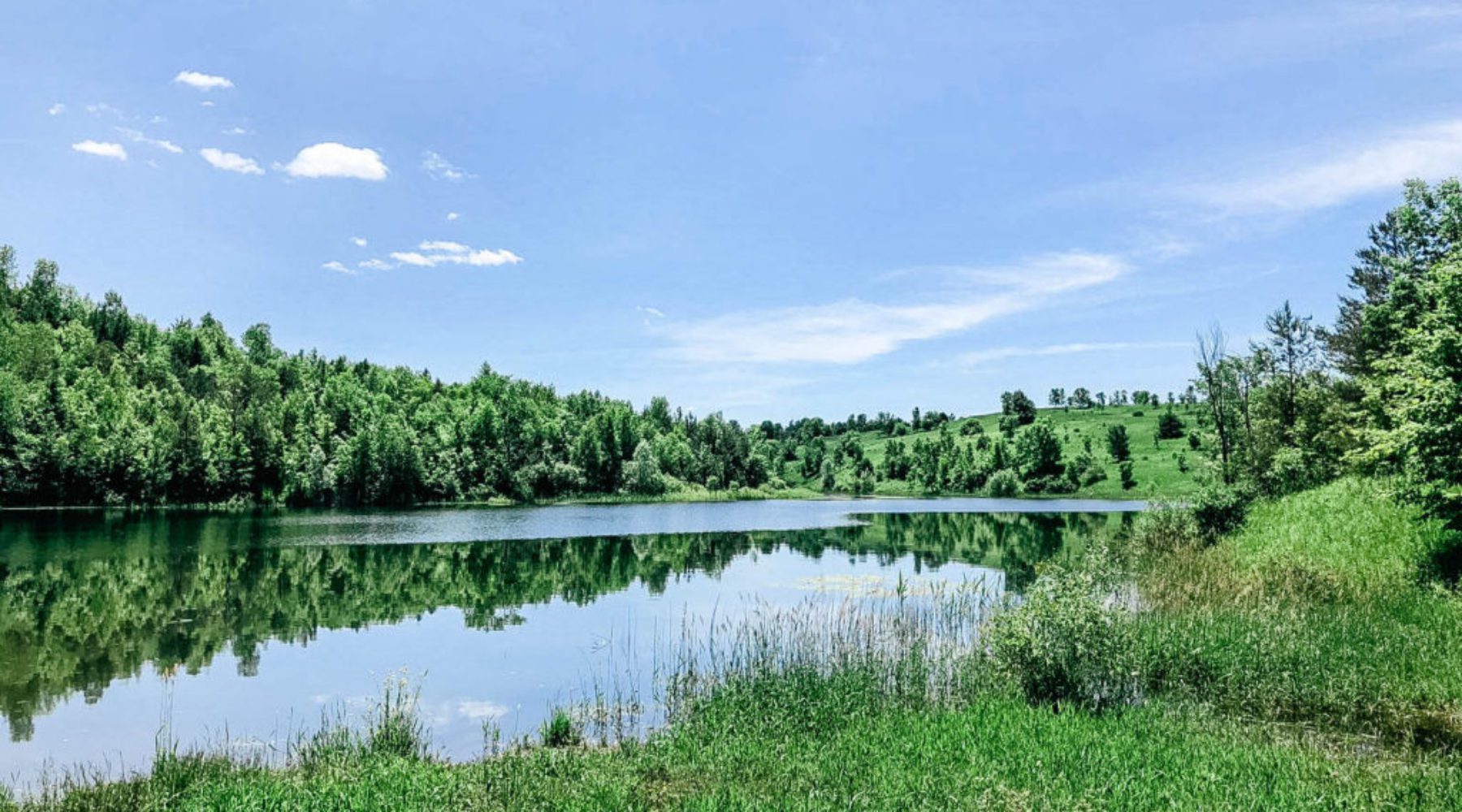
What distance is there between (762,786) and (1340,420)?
44987 millimetres

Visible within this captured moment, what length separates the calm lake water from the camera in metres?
16.8

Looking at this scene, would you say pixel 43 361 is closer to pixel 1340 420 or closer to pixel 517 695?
pixel 517 695

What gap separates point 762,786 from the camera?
10.2 metres

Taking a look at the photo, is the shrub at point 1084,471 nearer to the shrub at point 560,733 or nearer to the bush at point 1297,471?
the bush at point 1297,471

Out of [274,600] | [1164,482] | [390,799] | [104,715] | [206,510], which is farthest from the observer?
[1164,482]

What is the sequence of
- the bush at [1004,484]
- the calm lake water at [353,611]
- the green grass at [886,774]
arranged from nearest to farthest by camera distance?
the green grass at [886,774]
the calm lake water at [353,611]
the bush at [1004,484]

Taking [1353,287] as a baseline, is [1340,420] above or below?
below

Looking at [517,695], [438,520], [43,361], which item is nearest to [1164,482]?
[438,520]

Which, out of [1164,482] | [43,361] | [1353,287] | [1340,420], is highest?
[43,361]

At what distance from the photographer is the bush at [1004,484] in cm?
15500

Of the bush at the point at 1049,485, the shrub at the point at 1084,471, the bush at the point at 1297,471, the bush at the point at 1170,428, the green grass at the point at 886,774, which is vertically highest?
the bush at the point at 1170,428

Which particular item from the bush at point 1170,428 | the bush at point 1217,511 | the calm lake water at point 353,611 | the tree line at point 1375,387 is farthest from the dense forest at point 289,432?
the bush at point 1217,511

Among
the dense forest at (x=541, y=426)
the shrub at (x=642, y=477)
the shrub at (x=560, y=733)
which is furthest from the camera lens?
the shrub at (x=642, y=477)

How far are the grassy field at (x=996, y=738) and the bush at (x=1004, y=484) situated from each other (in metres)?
139
